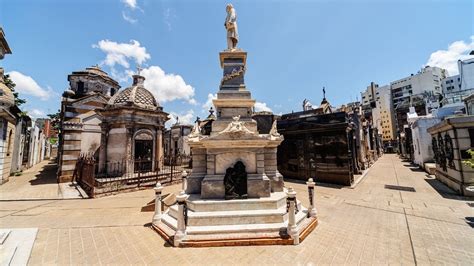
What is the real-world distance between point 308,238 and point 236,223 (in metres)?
2.28

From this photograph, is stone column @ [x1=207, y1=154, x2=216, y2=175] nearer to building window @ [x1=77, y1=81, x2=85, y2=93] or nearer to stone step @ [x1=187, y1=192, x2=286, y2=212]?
stone step @ [x1=187, y1=192, x2=286, y2=212]

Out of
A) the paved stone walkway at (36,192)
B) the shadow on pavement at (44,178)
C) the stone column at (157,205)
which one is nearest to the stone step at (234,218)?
the stone column at (157,205)

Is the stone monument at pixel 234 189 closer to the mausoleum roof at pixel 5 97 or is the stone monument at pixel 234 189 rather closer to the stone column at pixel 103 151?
the stone column at pixel 103 151

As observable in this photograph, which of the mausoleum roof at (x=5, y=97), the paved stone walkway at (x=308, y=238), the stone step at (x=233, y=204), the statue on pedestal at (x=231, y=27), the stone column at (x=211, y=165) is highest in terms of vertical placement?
the statue on pedestal at (x=231, y=27)

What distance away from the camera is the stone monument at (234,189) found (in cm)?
556

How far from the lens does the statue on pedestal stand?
359 inches

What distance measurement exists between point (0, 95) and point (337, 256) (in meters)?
24.6

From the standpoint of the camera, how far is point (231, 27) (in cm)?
913

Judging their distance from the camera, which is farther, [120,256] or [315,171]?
[315,171]

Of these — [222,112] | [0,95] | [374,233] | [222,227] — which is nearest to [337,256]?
[374,233]

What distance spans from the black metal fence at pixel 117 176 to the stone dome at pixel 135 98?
16.8 feet

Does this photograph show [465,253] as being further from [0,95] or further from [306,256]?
[0,95]

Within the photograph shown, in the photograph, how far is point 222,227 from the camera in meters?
5.88

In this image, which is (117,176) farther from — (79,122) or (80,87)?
(80,87)
